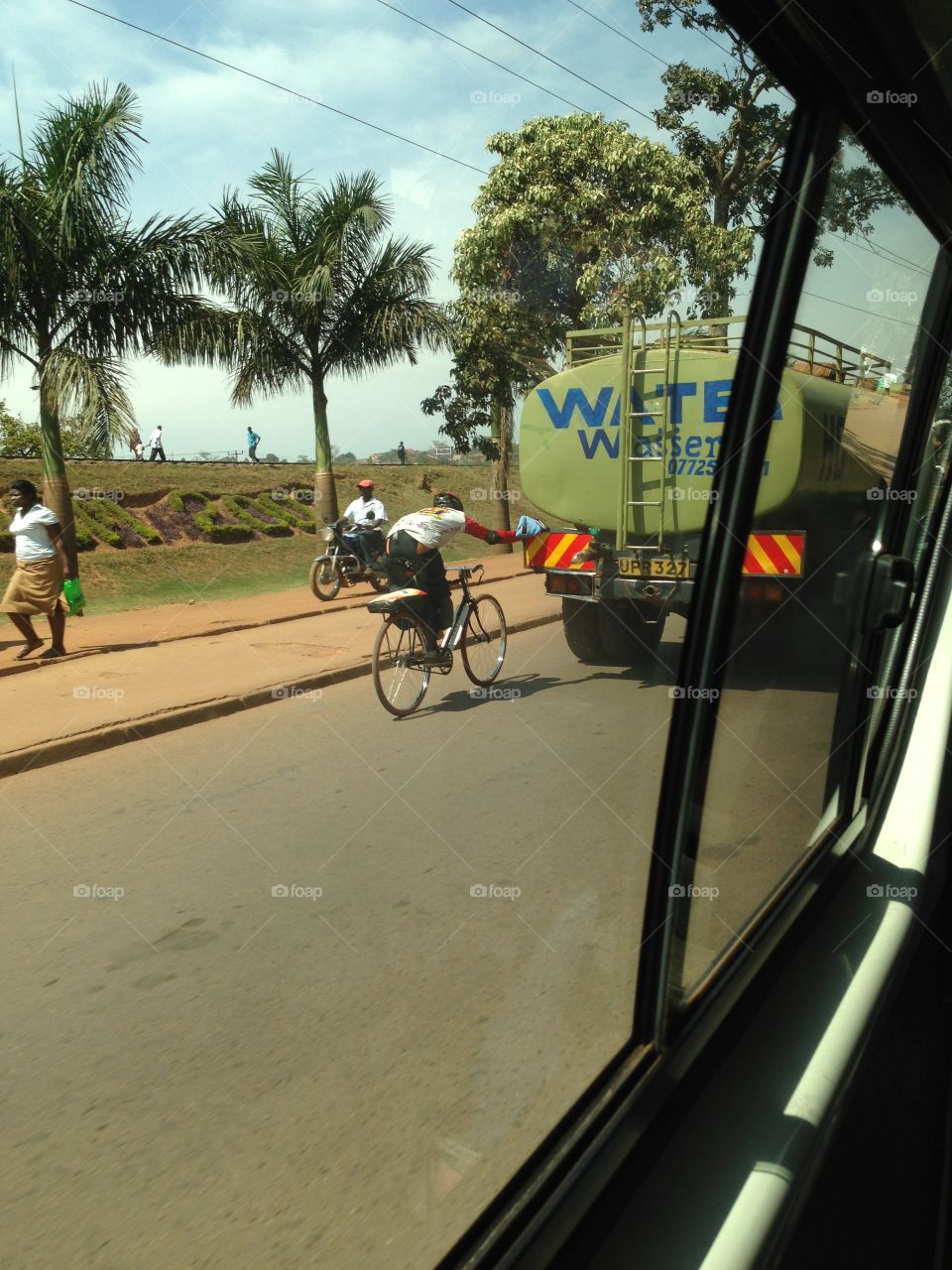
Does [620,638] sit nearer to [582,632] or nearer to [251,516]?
[582,632]

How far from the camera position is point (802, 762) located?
104 inches

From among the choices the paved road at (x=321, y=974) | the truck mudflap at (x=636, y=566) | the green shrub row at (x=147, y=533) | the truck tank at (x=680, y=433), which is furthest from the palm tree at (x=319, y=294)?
the paved road at (x=321, y=974)

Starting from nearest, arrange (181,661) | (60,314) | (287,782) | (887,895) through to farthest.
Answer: (60,314)
(887,895)
(181,661)
(287,782)

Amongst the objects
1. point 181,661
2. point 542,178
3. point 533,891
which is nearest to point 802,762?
point 533,891

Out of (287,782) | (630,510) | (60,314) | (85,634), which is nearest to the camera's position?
(60,314)

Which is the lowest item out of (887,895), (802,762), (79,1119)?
(79,1119)

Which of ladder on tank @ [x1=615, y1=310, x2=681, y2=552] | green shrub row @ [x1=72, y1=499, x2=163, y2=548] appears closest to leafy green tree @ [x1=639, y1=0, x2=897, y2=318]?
green shrub row @ [x1=72, y1=499, x2=163, y2=548]

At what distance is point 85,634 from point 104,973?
3.39 feet

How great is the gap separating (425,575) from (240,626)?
1874 millimetres

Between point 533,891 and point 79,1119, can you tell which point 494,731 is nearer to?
point 533,891

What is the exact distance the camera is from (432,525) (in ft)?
18.5

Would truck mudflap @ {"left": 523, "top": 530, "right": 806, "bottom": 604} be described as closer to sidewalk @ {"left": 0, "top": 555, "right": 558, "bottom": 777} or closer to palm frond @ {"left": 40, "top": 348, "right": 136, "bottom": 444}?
sidewalk @ {"left": 0, "top": 555, "right": 558, "bottom": 777}

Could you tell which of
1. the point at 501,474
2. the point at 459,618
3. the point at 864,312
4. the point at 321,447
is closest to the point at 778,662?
the point at 864,312

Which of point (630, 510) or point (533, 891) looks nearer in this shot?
point (533, 891)
